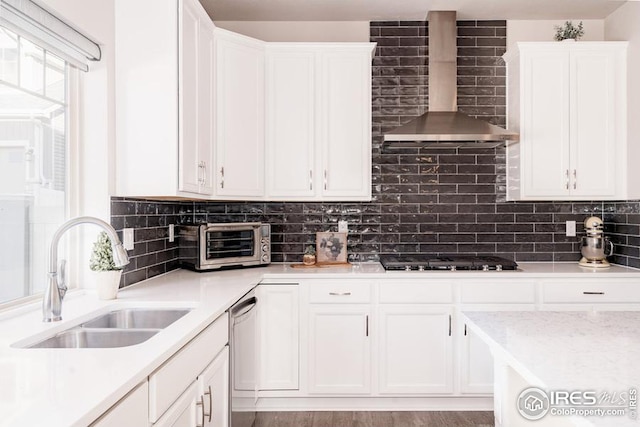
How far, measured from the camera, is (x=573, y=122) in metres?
3.21

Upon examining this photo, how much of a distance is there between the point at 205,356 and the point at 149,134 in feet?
4.07

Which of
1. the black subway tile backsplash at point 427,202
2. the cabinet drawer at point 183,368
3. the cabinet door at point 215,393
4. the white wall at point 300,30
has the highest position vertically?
the white wall at point 300,30

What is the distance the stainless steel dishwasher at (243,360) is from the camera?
2.25m

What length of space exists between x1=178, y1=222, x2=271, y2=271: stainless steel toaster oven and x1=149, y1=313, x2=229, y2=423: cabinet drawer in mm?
984

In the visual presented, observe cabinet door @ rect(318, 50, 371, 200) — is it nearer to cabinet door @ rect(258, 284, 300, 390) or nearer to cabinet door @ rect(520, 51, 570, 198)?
cabinet door @ rect(258, 284, 300, 390)

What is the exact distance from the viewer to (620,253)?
132 inches

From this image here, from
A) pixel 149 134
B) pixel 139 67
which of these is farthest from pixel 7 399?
pixel 139 67

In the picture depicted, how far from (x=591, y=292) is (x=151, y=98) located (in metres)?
3.01

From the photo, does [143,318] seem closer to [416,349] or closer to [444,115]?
[416,349]

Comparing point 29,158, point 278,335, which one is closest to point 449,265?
point 278,335

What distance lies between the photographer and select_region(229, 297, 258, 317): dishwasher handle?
7.44 feet

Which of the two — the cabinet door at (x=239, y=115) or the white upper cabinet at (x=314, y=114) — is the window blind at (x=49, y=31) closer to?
the cabinet door at (x=239, y=115)

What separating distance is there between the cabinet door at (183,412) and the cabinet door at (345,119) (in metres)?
1.84

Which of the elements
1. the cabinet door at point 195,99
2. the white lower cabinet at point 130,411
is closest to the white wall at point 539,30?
the cabinet door at point 195,99
